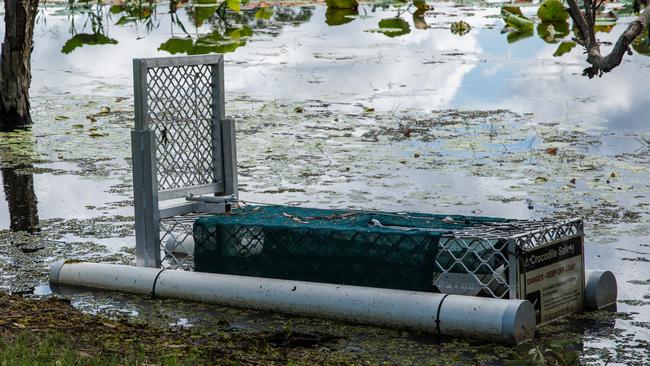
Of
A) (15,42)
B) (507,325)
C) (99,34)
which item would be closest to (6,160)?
(15,42)

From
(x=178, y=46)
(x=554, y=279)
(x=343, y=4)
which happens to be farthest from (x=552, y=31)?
(x=554, y=279)

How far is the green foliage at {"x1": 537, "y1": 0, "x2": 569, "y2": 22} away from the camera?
26.7 meters

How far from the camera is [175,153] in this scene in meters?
8.46

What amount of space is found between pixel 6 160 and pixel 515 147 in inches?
196

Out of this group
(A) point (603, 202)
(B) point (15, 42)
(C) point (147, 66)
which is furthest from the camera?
(B) point (15, 42)

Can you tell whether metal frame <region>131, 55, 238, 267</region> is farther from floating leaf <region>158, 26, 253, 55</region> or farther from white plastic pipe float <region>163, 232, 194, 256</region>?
floating leaf <region>158, 26, 253, 55</region>

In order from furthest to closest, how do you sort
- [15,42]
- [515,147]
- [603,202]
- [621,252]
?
[15,42]
[515,147]
[603,202]
[621,252]

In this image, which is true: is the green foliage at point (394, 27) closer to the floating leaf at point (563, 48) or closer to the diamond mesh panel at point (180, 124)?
the floating leaf at point (563, 48)

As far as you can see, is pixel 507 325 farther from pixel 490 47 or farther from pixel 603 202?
pixel 490 47

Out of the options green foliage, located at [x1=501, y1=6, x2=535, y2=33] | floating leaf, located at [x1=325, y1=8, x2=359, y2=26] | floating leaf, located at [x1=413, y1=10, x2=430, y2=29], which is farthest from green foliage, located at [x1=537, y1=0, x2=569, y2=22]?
floating leaf, located at [x1=325, y1=8, x2=359, y2=26]

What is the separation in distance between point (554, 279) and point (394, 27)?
2128 cm

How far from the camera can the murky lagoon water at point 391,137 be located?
32.5ft

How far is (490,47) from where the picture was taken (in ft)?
78.0

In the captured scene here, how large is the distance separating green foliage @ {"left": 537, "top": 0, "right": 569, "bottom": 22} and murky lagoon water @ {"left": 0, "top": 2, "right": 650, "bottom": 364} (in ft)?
5.52
